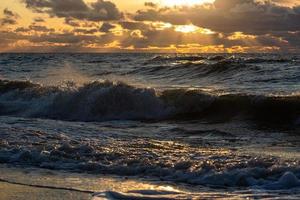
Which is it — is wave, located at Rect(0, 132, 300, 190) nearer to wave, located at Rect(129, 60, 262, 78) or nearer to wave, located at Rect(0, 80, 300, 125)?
wave, located at Rect(0, 80, 300, 125)

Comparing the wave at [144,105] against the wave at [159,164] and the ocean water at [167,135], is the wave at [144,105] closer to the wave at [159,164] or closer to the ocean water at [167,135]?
the ocean water at [167,135]

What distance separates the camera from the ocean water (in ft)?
23.6

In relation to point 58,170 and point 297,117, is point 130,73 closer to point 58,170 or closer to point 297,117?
point 297,117

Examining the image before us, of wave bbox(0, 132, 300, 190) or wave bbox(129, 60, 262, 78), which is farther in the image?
wave bbox(129, 60, 262, 78)

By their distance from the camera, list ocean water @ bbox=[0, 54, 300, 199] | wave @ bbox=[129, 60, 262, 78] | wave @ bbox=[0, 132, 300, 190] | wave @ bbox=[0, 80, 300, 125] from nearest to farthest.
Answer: wave @ bbox=[0, 132, 300, 190] < ocean water @ bbox=[0, 54, 300, 199] < wave @ bbox=[0, 80, 300, 125] < wave @ bbox=[129, 60, 262, 78]

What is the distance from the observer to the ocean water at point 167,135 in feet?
23.6

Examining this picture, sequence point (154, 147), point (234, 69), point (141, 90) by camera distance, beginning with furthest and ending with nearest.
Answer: point (234, 69)
point (141, 90)
point (154, 147)

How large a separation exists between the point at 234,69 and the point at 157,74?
558cm

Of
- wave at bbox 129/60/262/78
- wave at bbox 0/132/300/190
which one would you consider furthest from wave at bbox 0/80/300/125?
wave at bbox 129/60/262/78

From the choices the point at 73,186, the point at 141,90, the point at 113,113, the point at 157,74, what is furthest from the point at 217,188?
the point at 157,74

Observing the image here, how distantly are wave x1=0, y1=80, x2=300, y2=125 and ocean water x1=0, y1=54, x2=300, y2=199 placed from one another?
0.03 meters

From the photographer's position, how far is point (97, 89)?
1917 cm

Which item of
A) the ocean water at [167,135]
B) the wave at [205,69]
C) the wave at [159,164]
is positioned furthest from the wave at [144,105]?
the wave at [205,69]

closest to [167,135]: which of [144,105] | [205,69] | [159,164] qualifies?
[159,164]
